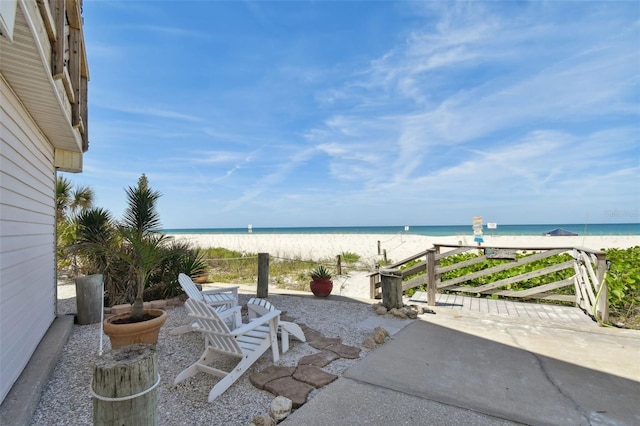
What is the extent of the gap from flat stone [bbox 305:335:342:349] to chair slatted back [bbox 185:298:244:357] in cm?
114

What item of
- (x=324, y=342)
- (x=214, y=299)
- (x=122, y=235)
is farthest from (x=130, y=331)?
(x=324, y=342)

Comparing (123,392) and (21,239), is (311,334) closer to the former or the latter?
(123,392)

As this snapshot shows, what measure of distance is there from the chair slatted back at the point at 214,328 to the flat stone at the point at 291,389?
0.42m

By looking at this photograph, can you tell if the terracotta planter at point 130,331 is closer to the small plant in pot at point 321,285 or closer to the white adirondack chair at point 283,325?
the white adirondack chair at point 283,325

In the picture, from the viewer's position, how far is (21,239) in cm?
314

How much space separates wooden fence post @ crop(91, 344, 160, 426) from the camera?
45.4 inches

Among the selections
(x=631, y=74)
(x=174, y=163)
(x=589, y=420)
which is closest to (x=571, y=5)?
(x=631, y=74)

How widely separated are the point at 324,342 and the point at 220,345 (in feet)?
4.48

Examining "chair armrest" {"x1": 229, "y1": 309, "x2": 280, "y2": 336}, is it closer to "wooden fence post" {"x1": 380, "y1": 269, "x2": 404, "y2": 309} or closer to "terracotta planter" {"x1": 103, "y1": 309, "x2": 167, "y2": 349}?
"terracotta planter" {"x1": 103, "y1": 309, "x2": 167, "y2": 349}

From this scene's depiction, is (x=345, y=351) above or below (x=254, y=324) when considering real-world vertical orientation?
below

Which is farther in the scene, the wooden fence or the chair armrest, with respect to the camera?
the wooden fence

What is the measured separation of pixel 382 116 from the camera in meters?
13.6

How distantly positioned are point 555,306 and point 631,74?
5.44m

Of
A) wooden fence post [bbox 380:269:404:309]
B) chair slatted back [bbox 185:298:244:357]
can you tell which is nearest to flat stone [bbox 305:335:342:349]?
chair slatted back [bbox 185:298:244:357]
